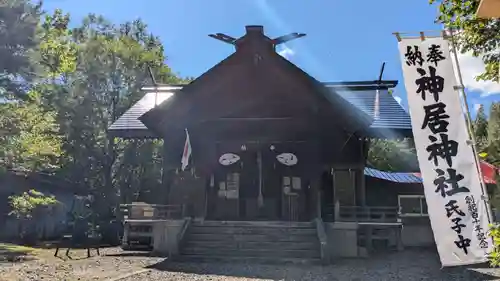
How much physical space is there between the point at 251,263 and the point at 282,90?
20.5 ft

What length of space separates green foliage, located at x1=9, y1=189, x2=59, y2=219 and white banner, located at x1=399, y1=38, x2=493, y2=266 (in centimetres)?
1554

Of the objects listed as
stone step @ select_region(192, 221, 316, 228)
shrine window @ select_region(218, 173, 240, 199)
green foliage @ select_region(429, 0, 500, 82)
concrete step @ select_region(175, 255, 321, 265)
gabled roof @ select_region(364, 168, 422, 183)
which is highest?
green foliage @ select_region(429, 0, 500, 82)

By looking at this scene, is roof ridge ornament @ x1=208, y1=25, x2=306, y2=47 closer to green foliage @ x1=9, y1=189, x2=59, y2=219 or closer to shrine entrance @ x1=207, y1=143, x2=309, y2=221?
shrine entrance @ x1=207, y1=143, x2=309, y2=221

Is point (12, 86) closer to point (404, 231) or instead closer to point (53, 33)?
point (53, 33)

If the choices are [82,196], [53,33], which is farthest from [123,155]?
[53,33]

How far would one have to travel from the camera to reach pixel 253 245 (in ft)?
41.4

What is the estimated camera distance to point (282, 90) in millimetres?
15227

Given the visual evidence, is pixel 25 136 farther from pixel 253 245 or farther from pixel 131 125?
pixel 253 245

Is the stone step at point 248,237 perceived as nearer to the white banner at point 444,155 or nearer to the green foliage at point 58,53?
the white banner at point 444,155

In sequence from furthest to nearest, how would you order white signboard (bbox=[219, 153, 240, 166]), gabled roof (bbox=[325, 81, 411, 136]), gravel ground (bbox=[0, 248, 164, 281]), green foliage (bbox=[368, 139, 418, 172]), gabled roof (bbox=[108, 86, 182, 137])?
green foliage (bbox=[368, 139, 418, 172]) < gabled roof (bbox=[108, 86, 182, 137]) < gabled roof (bbox=[325, 81, 411, 136]) < white signboard (bbox=[219, 153, 240, 166]) < gravel ground (bbox=[0, 248, 164, 281])

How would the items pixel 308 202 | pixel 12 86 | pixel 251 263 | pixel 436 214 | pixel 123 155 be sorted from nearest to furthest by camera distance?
pixel 436 214, pixel 251 263, pixel 308 202, pixel 12 86, pixel 123 155

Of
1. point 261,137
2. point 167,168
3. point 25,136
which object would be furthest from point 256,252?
point 25,136

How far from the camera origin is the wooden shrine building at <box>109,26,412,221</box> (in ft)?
48.4

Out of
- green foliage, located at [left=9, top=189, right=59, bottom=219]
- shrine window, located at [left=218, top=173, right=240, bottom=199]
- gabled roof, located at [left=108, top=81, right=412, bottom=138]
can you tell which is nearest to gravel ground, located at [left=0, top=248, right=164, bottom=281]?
shrine window, located at [left=218, top=173, right=240, bottom=199]
